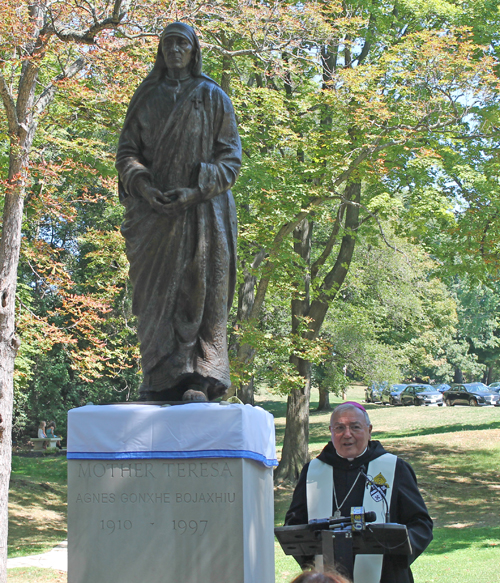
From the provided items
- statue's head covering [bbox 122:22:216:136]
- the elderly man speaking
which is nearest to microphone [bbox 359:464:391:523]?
the elderly man speaking

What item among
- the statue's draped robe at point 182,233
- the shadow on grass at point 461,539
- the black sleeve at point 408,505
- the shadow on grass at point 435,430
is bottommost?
the shadow on grass at point 461,539

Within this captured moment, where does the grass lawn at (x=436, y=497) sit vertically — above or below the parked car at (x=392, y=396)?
below

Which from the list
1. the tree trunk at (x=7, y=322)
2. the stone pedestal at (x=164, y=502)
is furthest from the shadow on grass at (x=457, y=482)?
the stone pedestal at (x=164, y=502)

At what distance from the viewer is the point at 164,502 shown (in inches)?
145

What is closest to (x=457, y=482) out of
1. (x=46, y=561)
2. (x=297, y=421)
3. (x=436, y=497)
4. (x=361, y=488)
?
(x=436, y=497)

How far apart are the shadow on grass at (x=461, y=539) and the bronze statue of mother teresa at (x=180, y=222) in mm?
9069

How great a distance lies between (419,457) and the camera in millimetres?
22375

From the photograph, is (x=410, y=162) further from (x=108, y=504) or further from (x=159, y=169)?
(x=108, y=504)

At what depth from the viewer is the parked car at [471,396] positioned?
40156 millimetres

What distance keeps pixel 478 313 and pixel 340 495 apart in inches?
2035

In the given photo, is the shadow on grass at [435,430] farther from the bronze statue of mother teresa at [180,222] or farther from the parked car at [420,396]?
the bronze statue of mother teresa at [180,222]

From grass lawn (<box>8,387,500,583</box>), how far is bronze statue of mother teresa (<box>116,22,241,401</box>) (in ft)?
16.4

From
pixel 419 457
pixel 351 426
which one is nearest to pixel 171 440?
pixel 351 426

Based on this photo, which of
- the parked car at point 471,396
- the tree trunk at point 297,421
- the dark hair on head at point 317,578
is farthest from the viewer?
the parked car at point 471,396
